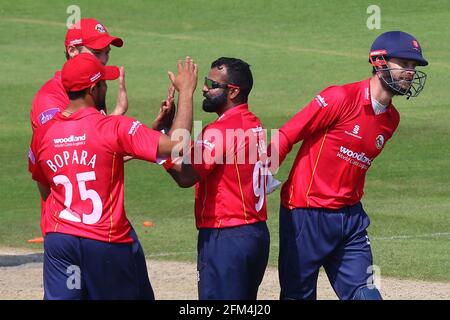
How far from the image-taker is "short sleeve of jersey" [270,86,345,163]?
9180 millimetres

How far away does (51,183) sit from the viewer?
843 centimetres

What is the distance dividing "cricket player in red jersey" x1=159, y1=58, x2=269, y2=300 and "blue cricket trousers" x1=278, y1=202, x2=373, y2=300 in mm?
612

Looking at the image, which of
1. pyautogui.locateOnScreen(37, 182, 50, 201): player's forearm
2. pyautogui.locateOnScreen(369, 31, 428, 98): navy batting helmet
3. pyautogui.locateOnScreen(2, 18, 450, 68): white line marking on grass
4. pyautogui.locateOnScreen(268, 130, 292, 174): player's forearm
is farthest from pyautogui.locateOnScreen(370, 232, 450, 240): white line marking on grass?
pyautogui.locateOnScreen(2, 18, 450, 68): white line marking on grass

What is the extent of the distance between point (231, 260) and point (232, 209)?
0.35 metres

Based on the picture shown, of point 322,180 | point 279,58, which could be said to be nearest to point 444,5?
point 279,58

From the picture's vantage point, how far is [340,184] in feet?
30.8

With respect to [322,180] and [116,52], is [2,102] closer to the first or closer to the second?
[116,52]

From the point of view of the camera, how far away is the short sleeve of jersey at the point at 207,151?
8.50 metres

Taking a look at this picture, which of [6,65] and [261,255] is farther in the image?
[6,65]

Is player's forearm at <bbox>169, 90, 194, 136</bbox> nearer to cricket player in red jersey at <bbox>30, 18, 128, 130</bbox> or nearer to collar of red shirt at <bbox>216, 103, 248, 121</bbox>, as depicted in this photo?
collar of red shirt at <bbox>216, 103, 248, 121</bbox>

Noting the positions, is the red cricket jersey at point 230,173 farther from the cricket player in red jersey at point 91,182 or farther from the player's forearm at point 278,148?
the cricket player in red jersey at point 91,182

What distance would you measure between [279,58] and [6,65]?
20.7 ft

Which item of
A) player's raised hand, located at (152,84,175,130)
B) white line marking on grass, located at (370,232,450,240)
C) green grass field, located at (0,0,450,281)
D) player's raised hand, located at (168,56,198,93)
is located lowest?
white line marking on grass, located at (370,232,450,240)

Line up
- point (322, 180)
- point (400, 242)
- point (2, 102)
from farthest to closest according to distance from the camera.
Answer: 1. point (2, 102)
2. point (400, 242)
3. point (322, 180)
